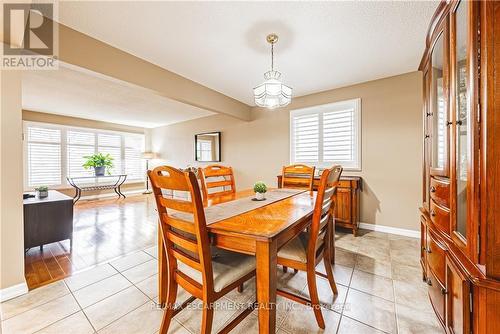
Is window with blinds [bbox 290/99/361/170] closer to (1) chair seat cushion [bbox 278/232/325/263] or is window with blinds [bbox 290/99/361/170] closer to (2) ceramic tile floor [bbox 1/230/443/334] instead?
(2) ceramic tile floor [bbox 1/230/443/334]

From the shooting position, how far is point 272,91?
6.90 ft

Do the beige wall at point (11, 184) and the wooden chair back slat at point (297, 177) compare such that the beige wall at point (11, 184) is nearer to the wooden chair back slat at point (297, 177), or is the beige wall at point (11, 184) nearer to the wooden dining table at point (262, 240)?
the wooden dining table at point (262, 240)

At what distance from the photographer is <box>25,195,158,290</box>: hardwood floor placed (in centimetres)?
213

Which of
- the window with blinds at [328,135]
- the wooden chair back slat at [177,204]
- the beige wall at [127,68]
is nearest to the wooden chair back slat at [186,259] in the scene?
the wooden chair back slat at [177,204]

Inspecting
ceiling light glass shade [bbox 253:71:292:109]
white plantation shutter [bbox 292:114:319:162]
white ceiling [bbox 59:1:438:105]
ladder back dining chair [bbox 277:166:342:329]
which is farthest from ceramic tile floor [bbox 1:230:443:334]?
white ceiling [bbox 59:1:438:105]

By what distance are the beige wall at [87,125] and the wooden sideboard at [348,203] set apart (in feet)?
20.6

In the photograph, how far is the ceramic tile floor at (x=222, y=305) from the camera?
139 centimetres

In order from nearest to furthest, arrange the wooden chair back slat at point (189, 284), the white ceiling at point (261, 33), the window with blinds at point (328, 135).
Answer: the wooden chair back slat at point (189, 284) < the white ceiling at point (261, 33) < the window with blinds at point (328, 135)

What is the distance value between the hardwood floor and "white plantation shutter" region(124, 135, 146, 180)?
2541mm

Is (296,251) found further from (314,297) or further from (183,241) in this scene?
(183,241)

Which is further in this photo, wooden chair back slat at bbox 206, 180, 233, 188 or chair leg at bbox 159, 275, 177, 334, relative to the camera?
wooden chair back slat at bbox 206, 180, 233, 188

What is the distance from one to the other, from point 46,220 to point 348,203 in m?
3.91

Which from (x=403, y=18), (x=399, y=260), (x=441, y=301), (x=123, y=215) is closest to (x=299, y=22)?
(x=403, y=18)

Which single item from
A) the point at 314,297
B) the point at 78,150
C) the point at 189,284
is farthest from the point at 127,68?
the point at 78,150
